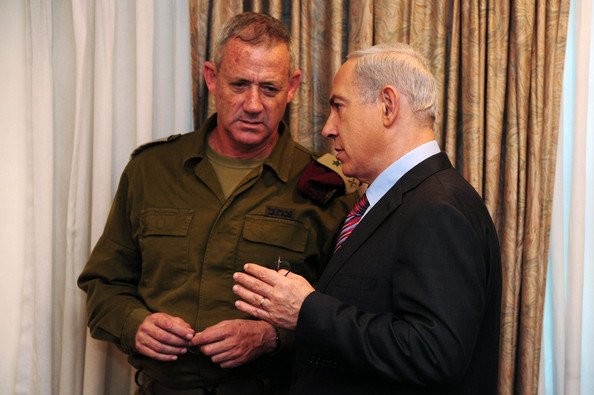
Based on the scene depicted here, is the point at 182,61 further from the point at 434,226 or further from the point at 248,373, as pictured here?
the point at 434,226

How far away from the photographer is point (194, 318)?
220 centimetres

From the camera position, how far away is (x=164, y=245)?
2.27 meters

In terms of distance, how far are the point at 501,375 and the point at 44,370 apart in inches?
64.5

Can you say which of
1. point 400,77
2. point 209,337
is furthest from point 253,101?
point 209,337

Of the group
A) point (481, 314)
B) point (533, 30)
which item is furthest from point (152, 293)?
point (533, 30)

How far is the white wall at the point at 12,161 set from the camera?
2.77 meters

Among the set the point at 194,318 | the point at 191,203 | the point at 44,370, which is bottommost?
the point at 44,370

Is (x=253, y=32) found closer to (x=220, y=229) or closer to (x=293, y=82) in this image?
(x=293, y=82)

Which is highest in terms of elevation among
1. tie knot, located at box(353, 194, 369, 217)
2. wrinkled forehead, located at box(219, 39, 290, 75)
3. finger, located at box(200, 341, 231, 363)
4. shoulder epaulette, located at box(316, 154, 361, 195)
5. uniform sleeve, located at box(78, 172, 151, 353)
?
wrinkled forehead, located at box(219, 39, 290, 75)

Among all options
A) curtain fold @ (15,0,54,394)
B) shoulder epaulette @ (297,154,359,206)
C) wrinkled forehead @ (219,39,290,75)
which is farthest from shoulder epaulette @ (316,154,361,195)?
Answer: curtain fold @ (15,0,54,394)

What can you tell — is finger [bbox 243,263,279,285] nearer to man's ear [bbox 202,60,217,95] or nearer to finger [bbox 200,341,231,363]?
finger [bbox 200,341,231,363]

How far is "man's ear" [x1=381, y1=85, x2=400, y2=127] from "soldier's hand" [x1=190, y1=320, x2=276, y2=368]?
0.74 meters

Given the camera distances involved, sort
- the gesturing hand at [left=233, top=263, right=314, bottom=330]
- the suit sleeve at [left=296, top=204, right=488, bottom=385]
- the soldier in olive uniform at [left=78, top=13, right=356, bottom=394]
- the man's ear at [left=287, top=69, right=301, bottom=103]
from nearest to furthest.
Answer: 1. the suit sleeve at [left=296, top=204, right=488, bottom=385]
2. the gesturing hand at [left=233, top=263, right=314, bottom=330]
3. the soldier in olive uniform at [left=78, top=13, right=356, bottom=394]
4. the man's ear at [left=287, top=69, right=301, bottom=103]

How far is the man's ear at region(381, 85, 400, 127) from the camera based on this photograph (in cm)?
177
